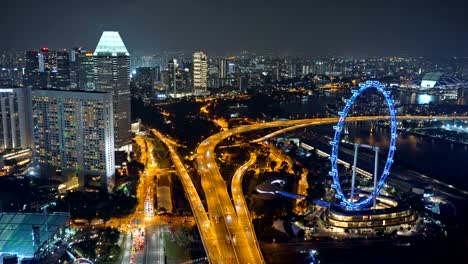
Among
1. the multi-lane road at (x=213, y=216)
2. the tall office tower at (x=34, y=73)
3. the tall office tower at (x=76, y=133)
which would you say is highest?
the tall office tower at (x=34, y=73)

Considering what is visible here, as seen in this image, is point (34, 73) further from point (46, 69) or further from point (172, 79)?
point (172, 79)

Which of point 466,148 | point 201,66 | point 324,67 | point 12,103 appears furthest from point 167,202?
point 324,67

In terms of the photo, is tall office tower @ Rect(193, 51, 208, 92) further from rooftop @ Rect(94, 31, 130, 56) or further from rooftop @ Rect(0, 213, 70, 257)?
rooftop @ Rect(0, 213, 70, 257)

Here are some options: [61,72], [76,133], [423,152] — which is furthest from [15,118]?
[423,152]

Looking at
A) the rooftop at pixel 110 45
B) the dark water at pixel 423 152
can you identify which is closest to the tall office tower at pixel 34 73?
the rooftop at pixel 110 45

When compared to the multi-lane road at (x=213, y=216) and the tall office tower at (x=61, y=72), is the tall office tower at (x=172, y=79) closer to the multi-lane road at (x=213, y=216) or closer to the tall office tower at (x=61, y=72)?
the tall office tower at (x=61, y=72)
